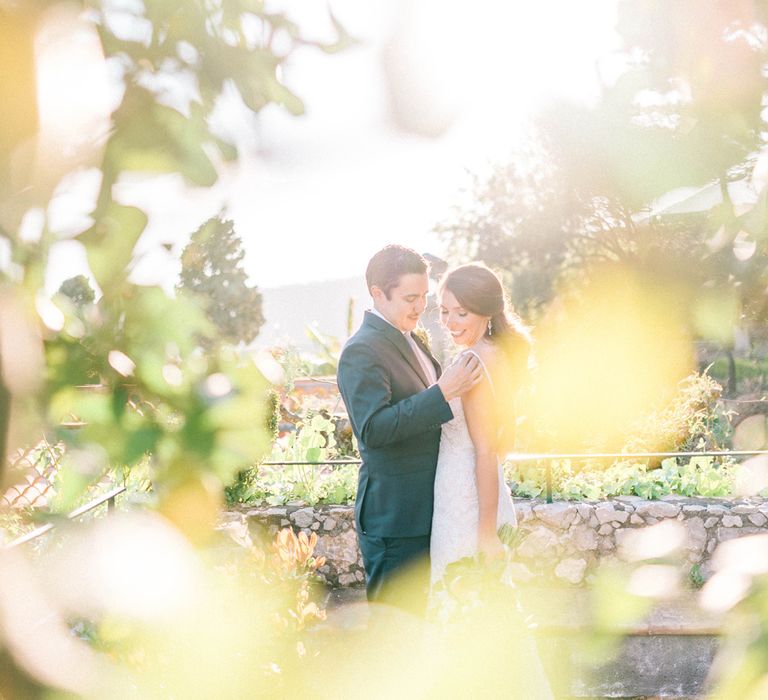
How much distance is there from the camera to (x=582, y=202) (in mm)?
979

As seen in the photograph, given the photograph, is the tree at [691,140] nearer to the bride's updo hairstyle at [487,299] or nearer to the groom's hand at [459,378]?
the groom's hand at [459,378]

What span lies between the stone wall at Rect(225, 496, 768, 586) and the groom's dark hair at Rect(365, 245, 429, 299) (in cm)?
376

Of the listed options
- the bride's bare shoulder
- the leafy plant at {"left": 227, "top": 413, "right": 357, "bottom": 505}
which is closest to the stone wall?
the leafy plant at {"left": 227, "top": 413, "right": 357, "bottom": 505}

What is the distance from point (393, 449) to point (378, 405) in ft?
0.82

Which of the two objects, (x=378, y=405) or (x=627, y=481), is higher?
(x=378, y=405)

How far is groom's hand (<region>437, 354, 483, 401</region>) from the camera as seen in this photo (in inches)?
119

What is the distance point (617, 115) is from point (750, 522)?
669 cm

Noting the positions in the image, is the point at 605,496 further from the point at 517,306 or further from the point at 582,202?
the point at 517,306

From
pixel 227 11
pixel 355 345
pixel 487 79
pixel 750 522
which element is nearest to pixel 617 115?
pixel 487 79

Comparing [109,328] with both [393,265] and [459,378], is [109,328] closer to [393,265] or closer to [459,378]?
[459,378]

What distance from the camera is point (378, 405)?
3094mm

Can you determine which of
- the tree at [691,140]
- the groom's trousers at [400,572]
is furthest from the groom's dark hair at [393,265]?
the tree at [691,140]

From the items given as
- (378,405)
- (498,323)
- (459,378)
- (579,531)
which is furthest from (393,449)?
(579,531)

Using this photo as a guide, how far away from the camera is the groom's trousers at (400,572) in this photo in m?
3.24
